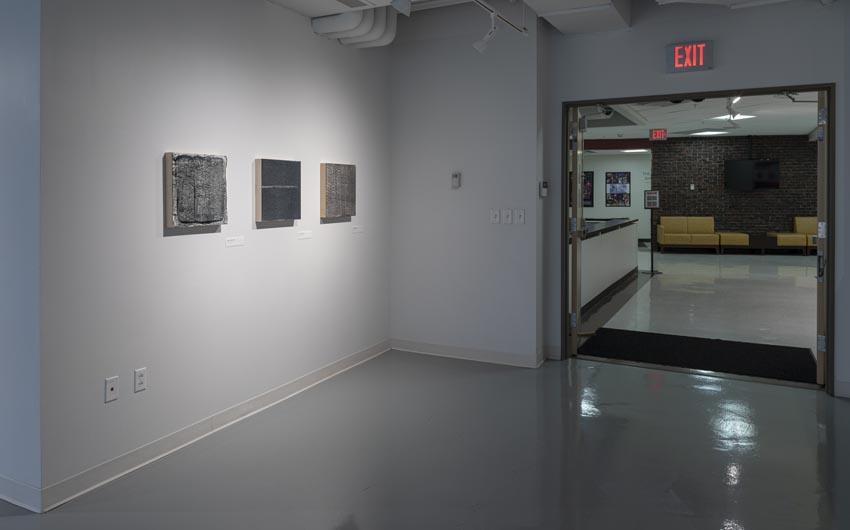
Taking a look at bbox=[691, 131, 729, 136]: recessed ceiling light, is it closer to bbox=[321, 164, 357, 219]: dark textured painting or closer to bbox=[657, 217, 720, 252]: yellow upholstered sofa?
bbox=[657, 217, 720, 252]: yellow upholstered sofa

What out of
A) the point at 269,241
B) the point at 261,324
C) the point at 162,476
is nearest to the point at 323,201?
the point at 269,241

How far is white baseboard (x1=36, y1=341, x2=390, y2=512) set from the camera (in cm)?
305

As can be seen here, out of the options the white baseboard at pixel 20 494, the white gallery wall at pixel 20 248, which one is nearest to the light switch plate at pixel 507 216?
the white gallery wall at pixel 20 248

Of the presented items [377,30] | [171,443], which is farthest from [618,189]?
[171,443]

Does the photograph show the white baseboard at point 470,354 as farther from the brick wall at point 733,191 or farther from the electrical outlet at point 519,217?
the brick wall at point 733,191

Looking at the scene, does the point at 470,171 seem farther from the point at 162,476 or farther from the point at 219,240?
the point at 162,476

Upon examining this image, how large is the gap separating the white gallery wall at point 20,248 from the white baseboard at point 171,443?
0.35ft

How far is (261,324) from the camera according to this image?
14.4 ft

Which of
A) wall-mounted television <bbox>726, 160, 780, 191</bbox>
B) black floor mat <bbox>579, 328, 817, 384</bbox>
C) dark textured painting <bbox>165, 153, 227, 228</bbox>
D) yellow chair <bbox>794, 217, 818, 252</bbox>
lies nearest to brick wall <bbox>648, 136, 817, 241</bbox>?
wall-mounted television <bbox>726, 160, 780, 191</bbox>

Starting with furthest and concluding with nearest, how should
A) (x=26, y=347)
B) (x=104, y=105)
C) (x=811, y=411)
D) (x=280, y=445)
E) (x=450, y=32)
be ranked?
1. (x=450, y=32)
2. (x=811, y=411)
3. (x=280, y=445)
4. (x=104, y=105)
5. (x=26, y=347)

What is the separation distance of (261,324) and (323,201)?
1.09 m

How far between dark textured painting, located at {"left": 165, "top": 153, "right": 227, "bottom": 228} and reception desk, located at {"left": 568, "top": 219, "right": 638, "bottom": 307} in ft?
15.5

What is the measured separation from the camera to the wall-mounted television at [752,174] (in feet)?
48.5

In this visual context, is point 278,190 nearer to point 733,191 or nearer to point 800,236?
point 800,236
